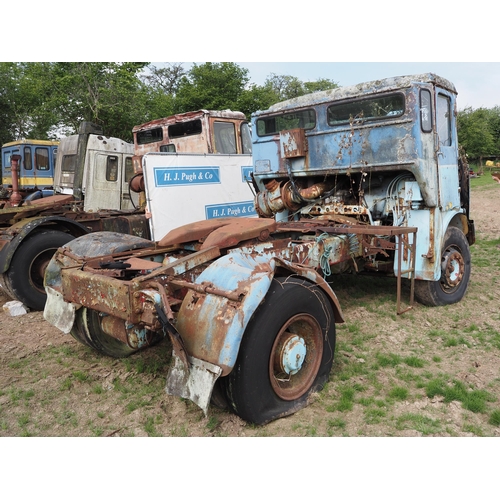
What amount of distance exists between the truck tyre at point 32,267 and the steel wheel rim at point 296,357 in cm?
412

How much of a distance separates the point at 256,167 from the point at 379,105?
185 cm

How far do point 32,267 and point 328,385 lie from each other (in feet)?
14.9

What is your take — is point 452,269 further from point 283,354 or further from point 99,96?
point 99,96

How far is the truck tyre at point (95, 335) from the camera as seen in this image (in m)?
3.94

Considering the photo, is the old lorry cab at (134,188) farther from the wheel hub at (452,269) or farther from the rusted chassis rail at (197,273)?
the wheel hub at (452,269)

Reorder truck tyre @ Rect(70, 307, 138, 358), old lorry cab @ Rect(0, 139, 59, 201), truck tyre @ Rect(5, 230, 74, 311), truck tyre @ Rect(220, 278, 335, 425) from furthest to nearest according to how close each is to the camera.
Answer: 1. old lorry cab @ Rect(0, 139, 59, 201)
2. truck tyre @ Rect(5, 230, 74, 311)
3. truck tyre @ Rect(70, 307, 138, 358)
4. truck tyre @ Rect(220, 278, 335, 425)

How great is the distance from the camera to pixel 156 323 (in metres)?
2.79

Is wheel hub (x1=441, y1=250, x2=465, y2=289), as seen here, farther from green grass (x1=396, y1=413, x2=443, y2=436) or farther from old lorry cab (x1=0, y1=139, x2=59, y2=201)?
old lorry cab (x1=0, y1=139, x2=59, y2=201)

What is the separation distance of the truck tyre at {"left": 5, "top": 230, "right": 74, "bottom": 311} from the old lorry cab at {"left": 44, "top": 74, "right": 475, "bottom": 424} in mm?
2172

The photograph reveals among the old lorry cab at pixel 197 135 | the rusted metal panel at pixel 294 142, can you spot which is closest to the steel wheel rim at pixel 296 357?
the rusted metal panel at pixel 294 142

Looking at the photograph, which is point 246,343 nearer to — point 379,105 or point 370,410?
point 370,410

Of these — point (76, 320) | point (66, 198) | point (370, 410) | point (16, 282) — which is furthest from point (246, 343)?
point (66, 198)

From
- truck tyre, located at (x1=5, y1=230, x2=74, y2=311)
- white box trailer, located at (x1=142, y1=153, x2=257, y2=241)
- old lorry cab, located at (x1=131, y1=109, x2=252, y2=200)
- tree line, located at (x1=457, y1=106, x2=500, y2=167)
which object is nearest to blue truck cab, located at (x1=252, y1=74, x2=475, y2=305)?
white box trailer, located at (x1=142, y1=153, x2=257, y2=241)

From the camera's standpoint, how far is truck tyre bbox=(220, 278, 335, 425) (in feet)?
9.33
